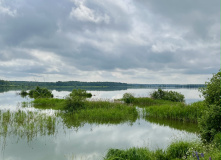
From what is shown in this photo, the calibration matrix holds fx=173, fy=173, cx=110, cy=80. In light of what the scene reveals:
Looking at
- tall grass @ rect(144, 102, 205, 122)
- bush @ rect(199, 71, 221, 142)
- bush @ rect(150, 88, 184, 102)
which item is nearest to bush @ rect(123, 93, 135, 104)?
bush @ rect(150, 88, 184, 102)

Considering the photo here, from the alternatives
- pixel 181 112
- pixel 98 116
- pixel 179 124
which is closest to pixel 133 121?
pixel 98 116

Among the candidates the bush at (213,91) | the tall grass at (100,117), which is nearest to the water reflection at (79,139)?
the tall grass at (100,117)

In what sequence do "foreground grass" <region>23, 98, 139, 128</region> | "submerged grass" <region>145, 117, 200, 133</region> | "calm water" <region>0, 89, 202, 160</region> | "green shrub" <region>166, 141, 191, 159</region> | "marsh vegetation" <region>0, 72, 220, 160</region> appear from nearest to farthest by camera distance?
"green shrub" <region>166, 141, 191, 159</region> < "marsh vegetation" <region>0, 72, 220, 160</region> < "calm water" <region>0, 89, 202, 160</region> < "submerged grass" <region>145, 117, 200, 133</region> < "foreground grass" <region>23, 98, 139, 128</region>

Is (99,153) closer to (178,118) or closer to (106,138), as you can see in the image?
(106,138)

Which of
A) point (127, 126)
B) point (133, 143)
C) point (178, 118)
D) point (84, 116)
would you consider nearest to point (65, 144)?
point (133, 143)

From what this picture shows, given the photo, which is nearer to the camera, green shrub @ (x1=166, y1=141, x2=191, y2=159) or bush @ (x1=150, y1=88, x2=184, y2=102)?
green shrub @ (x1=166, y1=141, x2=191, y2=159)

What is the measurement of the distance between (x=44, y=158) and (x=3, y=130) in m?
6.27

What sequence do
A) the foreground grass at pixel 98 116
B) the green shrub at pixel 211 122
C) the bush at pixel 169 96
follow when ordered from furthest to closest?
1. the bush at pixel 169 96
2. the foreground grass at pixel 98 116
3. the green shrub at pixel 211 122

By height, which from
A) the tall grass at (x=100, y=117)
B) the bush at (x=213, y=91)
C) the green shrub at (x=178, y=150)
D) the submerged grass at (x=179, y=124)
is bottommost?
the submerged grass at (x=179, y=124)

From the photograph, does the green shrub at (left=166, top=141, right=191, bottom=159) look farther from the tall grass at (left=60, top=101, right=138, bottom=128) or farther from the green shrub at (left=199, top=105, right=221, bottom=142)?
the tall grass at (left=60, top=101, right=138, bottom=128)

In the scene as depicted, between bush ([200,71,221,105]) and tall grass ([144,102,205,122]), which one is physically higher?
bush ([200,71,221,105])

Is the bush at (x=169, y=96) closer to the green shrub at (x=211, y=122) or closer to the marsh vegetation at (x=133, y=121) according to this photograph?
the marsh vegetation at (x=133, y=121)

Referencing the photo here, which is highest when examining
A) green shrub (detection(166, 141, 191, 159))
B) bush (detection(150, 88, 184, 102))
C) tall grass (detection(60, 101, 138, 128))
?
bush (detection(150, 88, 184, 102))

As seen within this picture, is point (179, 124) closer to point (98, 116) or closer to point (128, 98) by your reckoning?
point (98, 116)
